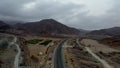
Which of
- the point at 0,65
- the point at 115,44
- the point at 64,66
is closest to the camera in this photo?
the point at 64,66

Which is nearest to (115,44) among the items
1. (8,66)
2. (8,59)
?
(8,59)

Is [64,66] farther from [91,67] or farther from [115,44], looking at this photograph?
[115,44]

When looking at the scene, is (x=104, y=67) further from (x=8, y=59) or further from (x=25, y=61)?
(x=8, y=59)

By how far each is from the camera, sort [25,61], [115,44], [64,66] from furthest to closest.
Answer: [115,44] → [25,61] → [64,66]

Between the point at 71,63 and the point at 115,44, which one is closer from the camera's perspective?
the point at 71,63

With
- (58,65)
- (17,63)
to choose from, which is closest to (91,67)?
(58,65)

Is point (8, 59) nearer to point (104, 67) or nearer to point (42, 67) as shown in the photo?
point (42, 67)

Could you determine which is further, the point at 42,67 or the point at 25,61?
the point at 25,61

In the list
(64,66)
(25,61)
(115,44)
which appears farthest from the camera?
(115,44)

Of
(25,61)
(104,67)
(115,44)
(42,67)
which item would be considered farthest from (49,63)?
(115,44)
